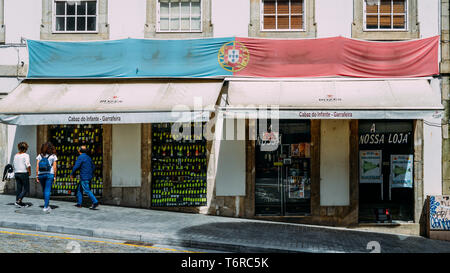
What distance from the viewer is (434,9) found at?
11750mm

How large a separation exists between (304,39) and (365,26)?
1812mm

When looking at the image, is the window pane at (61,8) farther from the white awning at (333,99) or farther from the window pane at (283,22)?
the window pane at (283,22)

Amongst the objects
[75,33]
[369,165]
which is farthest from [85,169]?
[369,165]

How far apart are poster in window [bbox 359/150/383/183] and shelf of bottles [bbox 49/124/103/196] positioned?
725 centimetres

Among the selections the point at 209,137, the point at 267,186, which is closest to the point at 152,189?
the point at 209,137

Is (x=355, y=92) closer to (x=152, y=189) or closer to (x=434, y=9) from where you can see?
(x=434, y=9)

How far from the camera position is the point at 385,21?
11.9m

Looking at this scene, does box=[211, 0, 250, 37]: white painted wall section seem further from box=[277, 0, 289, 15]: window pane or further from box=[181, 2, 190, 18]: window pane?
box=[277, 0, 289, 15]: window pane

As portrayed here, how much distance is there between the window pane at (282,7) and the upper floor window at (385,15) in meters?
2.19

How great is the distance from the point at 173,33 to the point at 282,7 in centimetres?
315

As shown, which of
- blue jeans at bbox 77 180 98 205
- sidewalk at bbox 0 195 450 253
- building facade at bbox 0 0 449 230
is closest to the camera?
sidewalk at bbox 0 195 450 253

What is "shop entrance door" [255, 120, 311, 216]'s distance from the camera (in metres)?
11.8

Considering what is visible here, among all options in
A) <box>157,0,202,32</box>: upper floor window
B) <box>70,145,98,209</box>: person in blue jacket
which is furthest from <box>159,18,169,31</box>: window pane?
<box>70,145,98,209</box>: person in blue jacket
